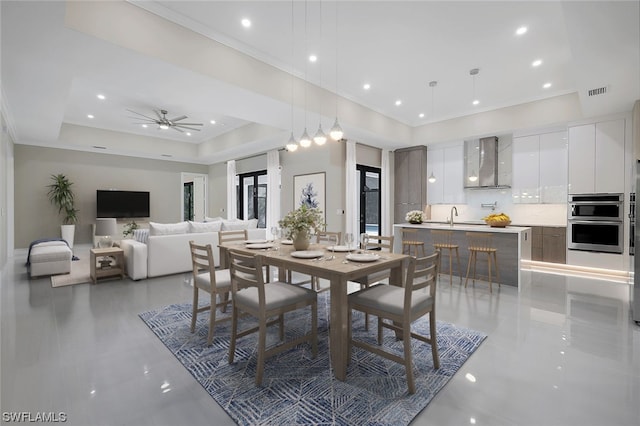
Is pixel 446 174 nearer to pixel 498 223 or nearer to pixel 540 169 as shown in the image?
pixel 540 169

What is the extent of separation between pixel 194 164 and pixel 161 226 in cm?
599

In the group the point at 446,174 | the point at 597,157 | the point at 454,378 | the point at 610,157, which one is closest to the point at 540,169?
the point at 597,157

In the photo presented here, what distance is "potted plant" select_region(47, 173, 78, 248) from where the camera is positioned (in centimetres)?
759

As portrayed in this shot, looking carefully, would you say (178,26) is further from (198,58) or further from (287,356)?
(287,356)

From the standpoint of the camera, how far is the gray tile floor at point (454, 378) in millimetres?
1775

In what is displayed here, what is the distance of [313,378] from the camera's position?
6.89ft

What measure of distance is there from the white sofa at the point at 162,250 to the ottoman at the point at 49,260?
0.86 m

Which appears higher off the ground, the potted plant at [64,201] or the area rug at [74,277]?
the potted plant at [64,201]

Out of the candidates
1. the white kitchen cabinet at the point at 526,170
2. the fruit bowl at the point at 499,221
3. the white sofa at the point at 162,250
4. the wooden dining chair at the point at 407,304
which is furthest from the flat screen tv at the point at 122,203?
the white kitchen cabinet at the point at 526,170

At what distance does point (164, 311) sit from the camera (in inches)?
133

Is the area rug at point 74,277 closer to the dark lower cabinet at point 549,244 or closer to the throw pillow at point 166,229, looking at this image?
the throw pillow at point 166,229

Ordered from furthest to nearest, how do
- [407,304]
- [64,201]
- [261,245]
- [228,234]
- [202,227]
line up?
[64,201] < [202,227] < [228,234] < [261,245] < [407,304]

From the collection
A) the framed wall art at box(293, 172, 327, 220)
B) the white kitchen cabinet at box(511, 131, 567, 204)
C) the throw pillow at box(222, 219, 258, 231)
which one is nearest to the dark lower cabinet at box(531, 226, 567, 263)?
the white kitchen cabinet at box(511, 131, 567, 204)

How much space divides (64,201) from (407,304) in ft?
30.6
